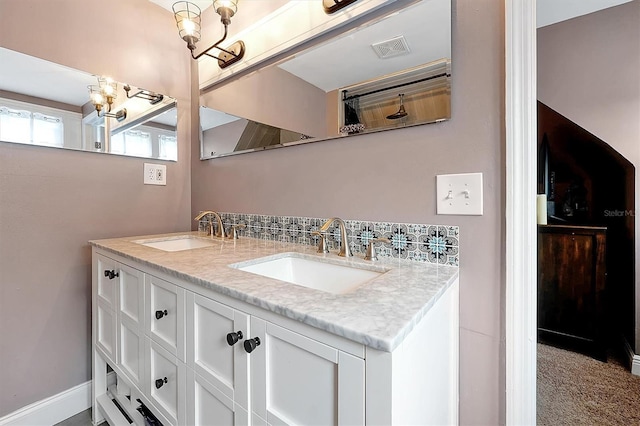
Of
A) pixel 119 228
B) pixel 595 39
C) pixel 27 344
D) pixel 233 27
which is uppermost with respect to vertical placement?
pixel 595 39

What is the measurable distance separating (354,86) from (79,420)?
2.01m

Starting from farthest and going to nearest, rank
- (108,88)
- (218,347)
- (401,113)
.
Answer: (108,88), (401,113), (218,347)

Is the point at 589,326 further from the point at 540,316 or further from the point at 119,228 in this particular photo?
the point at 119,228

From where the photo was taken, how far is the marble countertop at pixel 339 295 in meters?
0.50

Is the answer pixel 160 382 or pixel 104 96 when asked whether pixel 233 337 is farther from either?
pixel 104 96

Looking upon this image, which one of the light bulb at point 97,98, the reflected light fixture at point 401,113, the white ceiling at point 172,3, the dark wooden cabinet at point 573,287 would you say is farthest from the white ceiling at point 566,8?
the light bulb at point 97,98

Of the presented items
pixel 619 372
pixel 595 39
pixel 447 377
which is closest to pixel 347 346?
pixel 447 377

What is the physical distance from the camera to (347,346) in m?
0.50

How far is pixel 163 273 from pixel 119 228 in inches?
35.3

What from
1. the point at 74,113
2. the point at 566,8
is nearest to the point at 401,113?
the point at 74,113

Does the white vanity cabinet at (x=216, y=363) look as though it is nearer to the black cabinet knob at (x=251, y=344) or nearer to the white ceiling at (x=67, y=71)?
the black cabinet knob at (x=251, y=344)

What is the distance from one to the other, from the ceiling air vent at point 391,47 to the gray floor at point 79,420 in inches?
82.7

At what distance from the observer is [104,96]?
Result: 1.44 metres

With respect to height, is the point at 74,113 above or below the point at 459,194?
above
